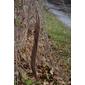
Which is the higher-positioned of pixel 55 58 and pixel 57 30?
pixel 57 30

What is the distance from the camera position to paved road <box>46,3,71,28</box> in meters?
1.86

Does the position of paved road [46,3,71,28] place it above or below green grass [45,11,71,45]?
above

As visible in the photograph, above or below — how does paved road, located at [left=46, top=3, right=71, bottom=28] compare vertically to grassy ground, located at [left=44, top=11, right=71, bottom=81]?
above

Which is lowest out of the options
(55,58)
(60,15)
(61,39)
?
(55,58)

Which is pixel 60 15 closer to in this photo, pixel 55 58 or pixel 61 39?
pixel 61 39

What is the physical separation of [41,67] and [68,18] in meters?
0.50

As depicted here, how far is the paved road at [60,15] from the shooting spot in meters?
1.86

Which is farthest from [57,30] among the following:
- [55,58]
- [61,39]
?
[55,58]

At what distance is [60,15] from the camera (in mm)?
1871

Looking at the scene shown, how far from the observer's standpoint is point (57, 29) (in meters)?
1.89

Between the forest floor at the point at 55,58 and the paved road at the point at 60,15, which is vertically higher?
the paved road at the point at 60,15
